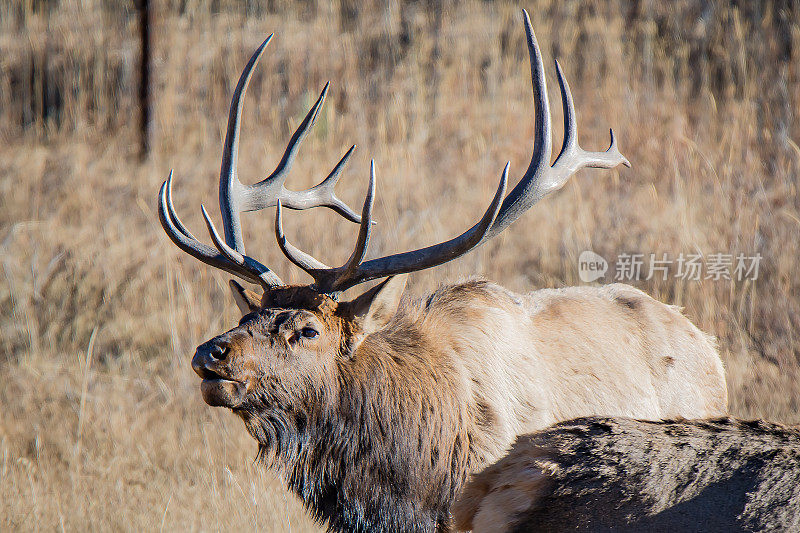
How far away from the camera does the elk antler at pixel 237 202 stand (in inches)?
160

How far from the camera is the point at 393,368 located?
13.1 feet

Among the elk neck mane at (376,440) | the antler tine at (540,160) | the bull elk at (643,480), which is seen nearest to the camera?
the bull elk at (643,480)

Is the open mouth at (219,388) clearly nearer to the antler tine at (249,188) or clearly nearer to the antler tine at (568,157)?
the antler tine at (249,188)

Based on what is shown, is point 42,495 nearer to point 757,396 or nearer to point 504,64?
point 757,396

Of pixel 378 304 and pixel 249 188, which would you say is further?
pixel 249 188

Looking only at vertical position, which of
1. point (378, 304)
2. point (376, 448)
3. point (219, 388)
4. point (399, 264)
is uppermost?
point (399, 264)

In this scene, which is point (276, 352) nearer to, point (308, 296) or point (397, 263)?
point (308, 296)

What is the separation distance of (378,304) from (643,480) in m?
1.65

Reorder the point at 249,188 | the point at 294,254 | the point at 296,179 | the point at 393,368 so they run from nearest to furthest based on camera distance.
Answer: the point at 393,368 → the point at 294,254 → the point at 249,188 → the point at 296,179

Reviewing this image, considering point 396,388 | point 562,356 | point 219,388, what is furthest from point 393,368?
point 562,356

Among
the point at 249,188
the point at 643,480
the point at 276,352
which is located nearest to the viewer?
the point at 643,480

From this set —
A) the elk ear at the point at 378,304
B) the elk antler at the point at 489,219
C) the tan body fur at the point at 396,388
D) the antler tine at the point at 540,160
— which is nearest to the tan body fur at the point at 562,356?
the tan body fur at the point at 396,388

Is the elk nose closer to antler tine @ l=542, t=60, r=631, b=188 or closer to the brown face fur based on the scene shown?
the brown face fur

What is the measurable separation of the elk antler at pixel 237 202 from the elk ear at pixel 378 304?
482mm
